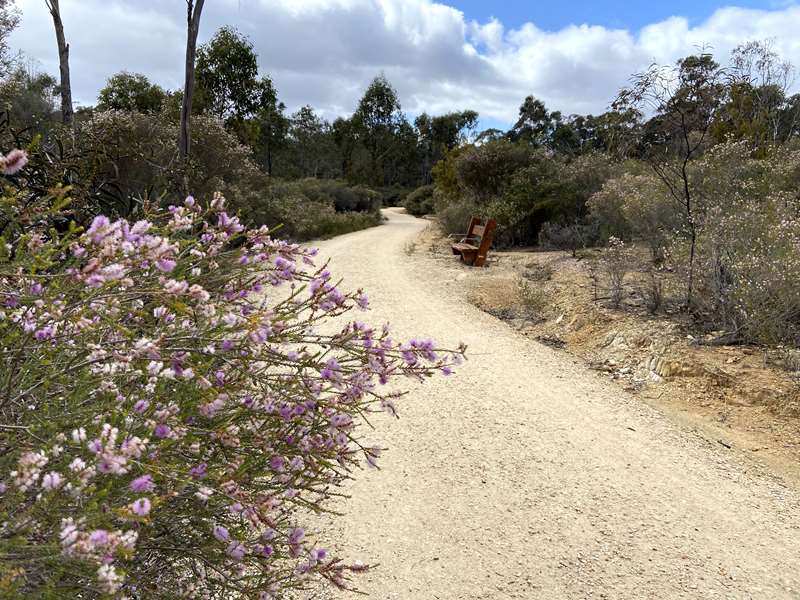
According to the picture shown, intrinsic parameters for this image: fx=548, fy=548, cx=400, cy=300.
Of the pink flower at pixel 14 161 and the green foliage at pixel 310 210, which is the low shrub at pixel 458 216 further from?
the pink flower at pixel 14 161

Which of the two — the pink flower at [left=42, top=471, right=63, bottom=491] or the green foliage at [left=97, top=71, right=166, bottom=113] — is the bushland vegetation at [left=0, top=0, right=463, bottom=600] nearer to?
the pink flower at [left=42, top=471, right=63, bottom=491]

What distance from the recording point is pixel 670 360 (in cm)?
576

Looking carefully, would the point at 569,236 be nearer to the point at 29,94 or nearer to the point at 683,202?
the point at 683,202

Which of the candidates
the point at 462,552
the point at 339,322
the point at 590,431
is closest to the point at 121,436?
the point at 462,552

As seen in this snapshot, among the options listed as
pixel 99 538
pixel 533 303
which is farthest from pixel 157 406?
pixel 533 303

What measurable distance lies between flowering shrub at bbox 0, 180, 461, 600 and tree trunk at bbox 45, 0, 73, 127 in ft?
23.2

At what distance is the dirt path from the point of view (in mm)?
2777

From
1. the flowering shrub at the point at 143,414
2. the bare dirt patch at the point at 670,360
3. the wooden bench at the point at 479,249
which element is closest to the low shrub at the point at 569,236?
the wooden bench at the point at 479,249

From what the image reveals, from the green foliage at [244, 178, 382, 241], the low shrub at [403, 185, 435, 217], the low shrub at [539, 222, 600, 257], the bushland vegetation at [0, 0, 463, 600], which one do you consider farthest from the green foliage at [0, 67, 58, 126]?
the low shrub at [403, 185, 435, 217]

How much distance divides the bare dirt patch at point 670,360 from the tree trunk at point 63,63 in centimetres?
656

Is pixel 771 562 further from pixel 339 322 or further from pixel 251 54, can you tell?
pixel 251 54

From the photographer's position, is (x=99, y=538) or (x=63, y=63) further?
(x=63, y=63)

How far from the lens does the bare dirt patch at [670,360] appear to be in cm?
460

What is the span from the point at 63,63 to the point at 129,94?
17.7 metres
